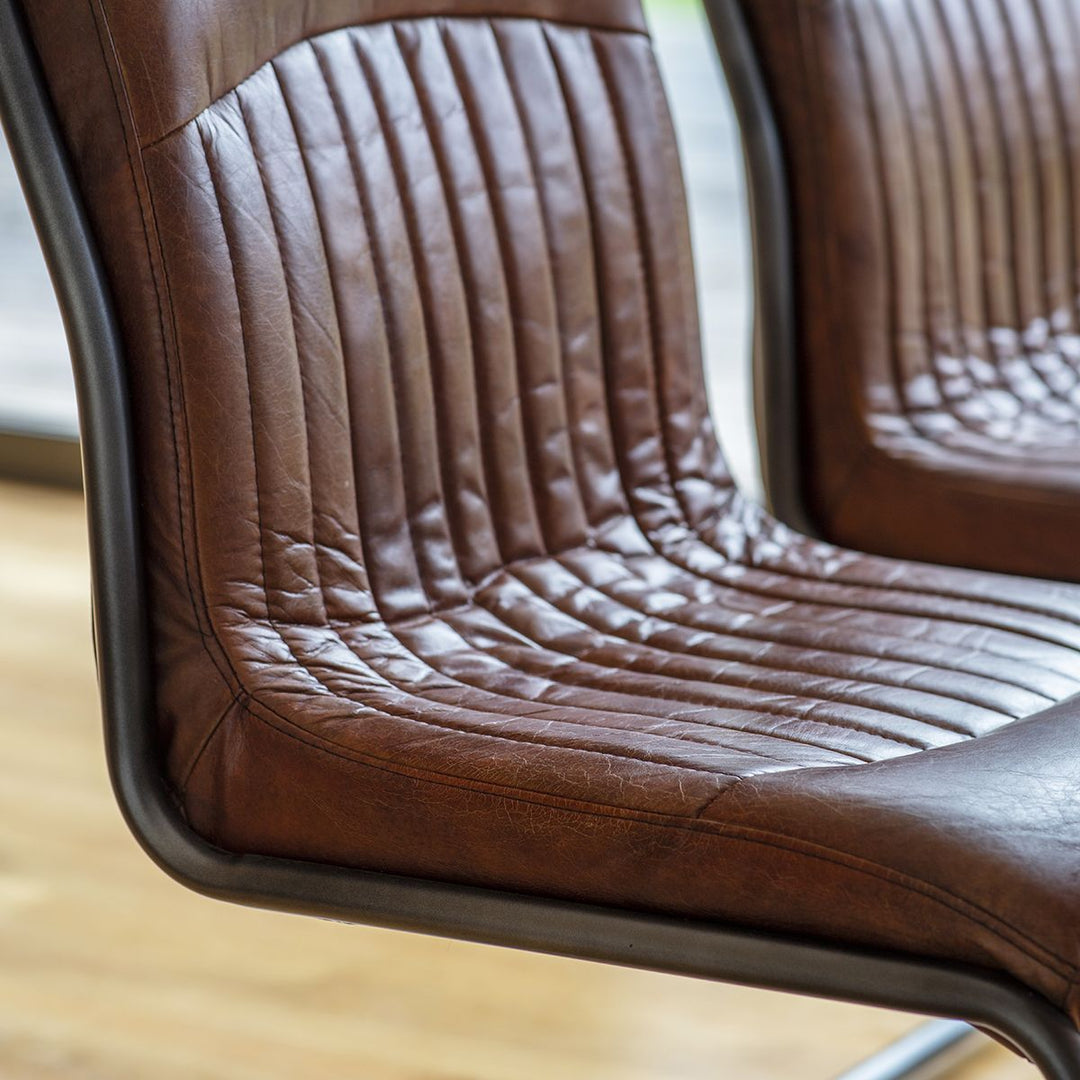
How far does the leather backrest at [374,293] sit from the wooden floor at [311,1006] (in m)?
0.46

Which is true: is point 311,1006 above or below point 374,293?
below

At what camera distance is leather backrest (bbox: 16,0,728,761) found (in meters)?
0.83

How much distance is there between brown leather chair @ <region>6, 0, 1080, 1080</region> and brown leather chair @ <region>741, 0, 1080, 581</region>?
6.8 inches

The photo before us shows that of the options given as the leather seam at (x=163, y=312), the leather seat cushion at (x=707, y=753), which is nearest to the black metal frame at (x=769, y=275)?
the leather seat cushion at (x=707, y=753)

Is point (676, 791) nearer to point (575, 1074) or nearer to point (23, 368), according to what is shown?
point (575, 1074)

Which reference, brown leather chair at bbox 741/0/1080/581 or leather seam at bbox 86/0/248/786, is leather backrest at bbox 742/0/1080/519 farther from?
leather seam at bbox 86/0/248/786

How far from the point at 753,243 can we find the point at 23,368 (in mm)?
2326

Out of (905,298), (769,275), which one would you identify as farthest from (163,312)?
(905,298)

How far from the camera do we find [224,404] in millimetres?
843

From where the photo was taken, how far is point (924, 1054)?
48.9 inches

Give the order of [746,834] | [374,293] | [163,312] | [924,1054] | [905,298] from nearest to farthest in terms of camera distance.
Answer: [746,834]
[163,312]
[374,293]
[924,1054]
[905,298]

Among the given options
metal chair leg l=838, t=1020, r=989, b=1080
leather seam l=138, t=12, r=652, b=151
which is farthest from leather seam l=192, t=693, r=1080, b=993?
metal chair leg l=838, t=1020, r=989, b=1080

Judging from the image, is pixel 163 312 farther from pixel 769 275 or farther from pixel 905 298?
pixel 905 298

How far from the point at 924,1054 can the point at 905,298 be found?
0.61m
